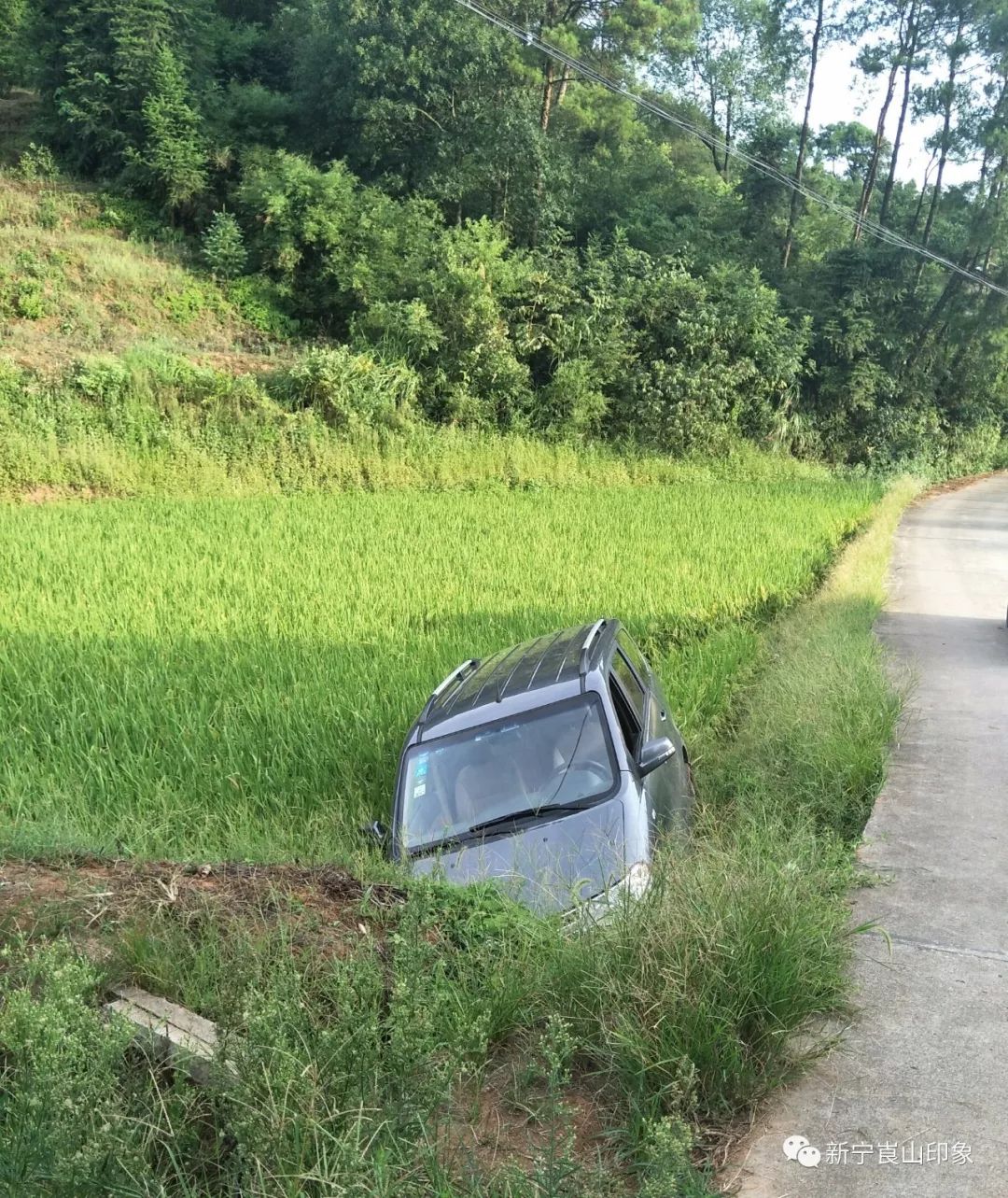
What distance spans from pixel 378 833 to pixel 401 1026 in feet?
9.67

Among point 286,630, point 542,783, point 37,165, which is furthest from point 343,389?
point 542,783

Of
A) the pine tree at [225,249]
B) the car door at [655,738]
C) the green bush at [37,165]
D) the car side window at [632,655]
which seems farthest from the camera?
the green bush at [37,165]

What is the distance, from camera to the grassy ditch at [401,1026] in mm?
2754

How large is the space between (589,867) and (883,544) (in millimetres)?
17340

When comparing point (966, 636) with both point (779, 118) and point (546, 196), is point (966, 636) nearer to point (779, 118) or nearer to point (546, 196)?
point (546, 196)

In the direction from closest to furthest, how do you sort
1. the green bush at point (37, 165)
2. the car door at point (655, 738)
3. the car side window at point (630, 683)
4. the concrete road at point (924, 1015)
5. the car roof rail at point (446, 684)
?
1. the concrete road at point (924, 1015)
2. the car door at point (655, 738)
3. the car roof rail at point (446, 684)
4. the car side window at point (630, 683)
5. the green bush at point (37, 165)

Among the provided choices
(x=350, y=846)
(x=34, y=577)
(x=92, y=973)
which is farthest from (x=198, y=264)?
(x=92, y=973)

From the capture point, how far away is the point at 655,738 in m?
6.82

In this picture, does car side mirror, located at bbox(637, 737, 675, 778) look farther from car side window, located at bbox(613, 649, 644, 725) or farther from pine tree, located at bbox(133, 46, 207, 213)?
pine tree, located at bbox(133, 46, 207, 213)

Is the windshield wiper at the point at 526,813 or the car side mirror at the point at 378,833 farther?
the car side mirror at the point at 378,833

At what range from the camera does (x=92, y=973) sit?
11.5ft

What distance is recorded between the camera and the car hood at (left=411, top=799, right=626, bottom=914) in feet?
15.9

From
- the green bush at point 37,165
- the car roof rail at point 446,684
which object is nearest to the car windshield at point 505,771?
the car roof rail at point 446,684

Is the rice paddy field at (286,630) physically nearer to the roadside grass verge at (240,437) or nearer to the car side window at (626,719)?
the car side window at (626,719)
